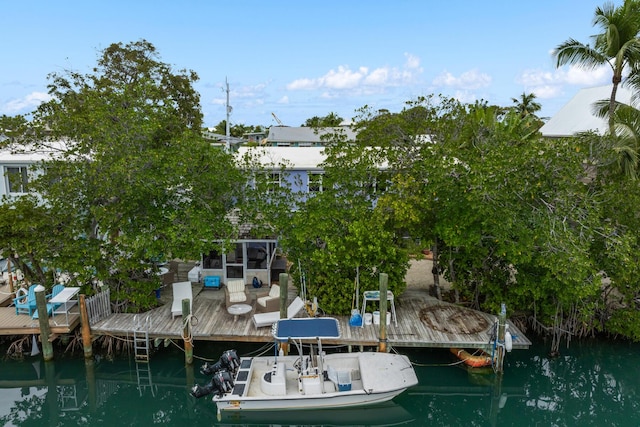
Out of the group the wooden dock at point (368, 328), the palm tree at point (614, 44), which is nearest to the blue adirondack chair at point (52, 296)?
the wooden dock at point (368, 328)

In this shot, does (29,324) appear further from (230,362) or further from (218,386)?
(218,386)

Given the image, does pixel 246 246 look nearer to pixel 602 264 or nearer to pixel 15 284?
pixel 15 284

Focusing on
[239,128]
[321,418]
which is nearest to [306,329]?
[321,418]

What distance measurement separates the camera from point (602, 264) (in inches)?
522

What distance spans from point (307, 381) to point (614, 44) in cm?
1526

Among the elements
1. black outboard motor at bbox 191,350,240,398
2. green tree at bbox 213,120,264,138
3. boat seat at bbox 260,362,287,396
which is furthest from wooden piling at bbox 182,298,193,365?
green tree at bbox 213,120,264,138

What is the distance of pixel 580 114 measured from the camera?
28.0 metres

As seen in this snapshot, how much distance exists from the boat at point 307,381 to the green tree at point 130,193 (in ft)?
14.3

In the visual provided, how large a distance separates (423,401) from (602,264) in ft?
23.0

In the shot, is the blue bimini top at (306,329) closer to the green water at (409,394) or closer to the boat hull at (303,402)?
the boat hull at (303,402)

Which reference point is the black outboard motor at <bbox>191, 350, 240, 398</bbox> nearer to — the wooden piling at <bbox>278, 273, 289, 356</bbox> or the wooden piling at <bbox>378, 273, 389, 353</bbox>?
the wooden piling at <bbox>278, 273, 289, 356</bbox>

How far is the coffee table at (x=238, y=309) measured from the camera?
13.3 metres

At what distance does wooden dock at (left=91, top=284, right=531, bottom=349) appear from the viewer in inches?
488

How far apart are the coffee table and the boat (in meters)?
1.95
